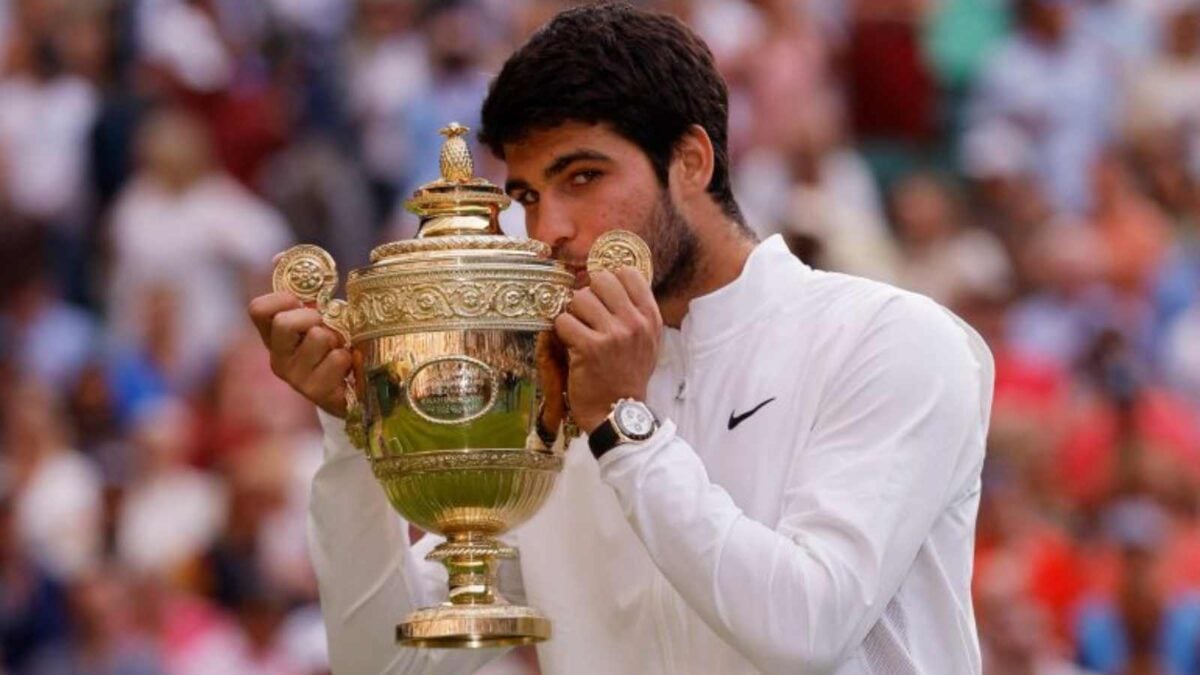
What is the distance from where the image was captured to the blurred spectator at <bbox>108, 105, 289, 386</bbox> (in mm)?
11727

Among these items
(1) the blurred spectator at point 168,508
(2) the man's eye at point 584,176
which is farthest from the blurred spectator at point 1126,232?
(2) the man's eye at point 584,176

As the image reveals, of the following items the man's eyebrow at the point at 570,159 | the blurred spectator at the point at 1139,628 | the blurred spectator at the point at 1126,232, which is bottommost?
the man's eyebrow at the point at 570,159

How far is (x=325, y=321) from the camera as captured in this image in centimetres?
489

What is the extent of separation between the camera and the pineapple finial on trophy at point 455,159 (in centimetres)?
488

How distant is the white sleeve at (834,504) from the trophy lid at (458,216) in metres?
0.36

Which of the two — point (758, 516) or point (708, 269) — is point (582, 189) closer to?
point (708, 269)

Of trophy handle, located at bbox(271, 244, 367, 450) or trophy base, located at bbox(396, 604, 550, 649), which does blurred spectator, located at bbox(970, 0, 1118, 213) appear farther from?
trophy base, located at bbox(396, 604, 550, 649)

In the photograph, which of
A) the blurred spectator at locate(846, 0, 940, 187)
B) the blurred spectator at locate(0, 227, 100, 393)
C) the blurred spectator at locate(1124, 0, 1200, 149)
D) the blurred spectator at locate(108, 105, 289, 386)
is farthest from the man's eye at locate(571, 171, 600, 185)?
the blurred spectator at locate(846, 0, 940, 187)

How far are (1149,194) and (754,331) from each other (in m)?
7.53

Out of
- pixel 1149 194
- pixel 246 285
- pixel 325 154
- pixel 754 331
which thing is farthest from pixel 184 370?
pixel 754 331

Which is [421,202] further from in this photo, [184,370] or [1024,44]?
[1024,44]

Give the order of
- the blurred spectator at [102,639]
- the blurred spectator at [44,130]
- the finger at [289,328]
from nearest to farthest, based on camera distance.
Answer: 1. the finger at [289,328]
2. the blurred spectator at [102,639]
3. the blurred spectator at [44,130]

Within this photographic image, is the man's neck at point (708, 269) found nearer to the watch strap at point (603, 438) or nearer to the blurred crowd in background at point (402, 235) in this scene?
the watch strap at point (603, 438)

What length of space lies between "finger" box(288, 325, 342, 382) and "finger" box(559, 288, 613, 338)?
1.40 ft
